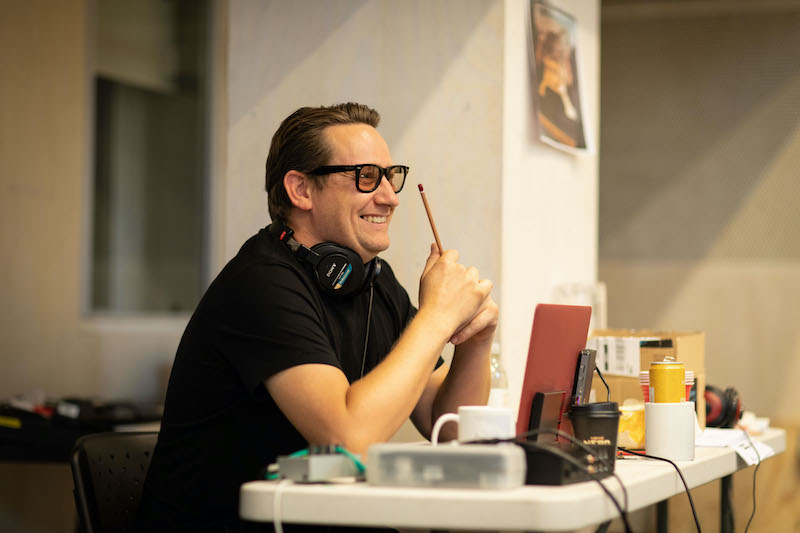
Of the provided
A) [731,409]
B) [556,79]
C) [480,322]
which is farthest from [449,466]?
[556,79]

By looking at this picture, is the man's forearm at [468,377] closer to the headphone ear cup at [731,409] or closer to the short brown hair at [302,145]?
the short brown hair at [302,145]

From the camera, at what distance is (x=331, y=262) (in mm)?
1874

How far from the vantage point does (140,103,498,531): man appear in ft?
5.32

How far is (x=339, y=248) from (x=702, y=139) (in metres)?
2.77

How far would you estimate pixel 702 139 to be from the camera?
4.24 metres

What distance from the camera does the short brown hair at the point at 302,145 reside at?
1.98m

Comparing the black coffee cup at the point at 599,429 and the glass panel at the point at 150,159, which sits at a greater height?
the glass panel at the point at 150,159

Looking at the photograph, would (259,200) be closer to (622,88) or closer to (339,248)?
(339,248)

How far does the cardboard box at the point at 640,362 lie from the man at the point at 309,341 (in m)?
0.42

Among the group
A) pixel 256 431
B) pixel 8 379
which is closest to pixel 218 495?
pixel 256 431

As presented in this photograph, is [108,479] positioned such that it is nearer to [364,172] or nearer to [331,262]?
[331,262]

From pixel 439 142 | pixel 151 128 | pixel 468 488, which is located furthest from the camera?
pixel 151 128

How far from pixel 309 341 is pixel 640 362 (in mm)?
951

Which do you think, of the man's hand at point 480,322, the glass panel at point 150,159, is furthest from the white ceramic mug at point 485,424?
the glass panel at point 150,159
